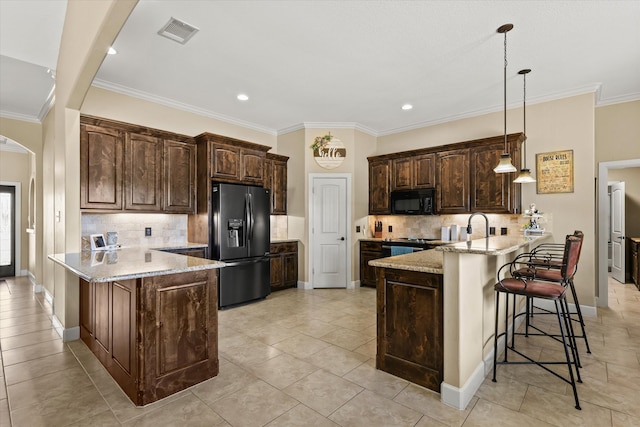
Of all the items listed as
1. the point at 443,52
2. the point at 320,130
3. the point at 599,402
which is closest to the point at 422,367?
the point at 599,402

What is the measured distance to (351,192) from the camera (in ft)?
19.2

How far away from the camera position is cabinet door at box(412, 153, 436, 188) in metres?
5.37

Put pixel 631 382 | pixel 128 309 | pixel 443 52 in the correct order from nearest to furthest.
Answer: pixel 128 309
pixel 631 382
pixel 443 52

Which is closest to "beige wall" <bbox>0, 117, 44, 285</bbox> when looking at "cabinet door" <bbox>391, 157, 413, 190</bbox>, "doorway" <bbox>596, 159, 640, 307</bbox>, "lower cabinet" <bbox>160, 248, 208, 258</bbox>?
"lower cabinet" <bbox>160, 248, 208, 258</bbox>

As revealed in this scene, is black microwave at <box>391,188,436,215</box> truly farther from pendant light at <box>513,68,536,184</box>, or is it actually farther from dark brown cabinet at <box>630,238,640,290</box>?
dark brown cabinet at <box>630,238,640,290</box>

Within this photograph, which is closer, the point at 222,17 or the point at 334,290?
the point at 222,17

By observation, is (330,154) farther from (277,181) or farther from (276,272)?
(276,272)

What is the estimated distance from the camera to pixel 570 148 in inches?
170

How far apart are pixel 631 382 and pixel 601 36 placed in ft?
10.3

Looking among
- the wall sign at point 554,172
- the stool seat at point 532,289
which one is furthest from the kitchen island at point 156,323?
the wall sign at point 554,172

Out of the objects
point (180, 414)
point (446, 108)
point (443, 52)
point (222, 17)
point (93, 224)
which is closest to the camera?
point (180, 414)

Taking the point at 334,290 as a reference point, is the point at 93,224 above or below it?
above

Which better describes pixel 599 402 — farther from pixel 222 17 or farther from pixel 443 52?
pixel 222 17

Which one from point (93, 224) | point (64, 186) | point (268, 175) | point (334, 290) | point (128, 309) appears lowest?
point (334, 290)
